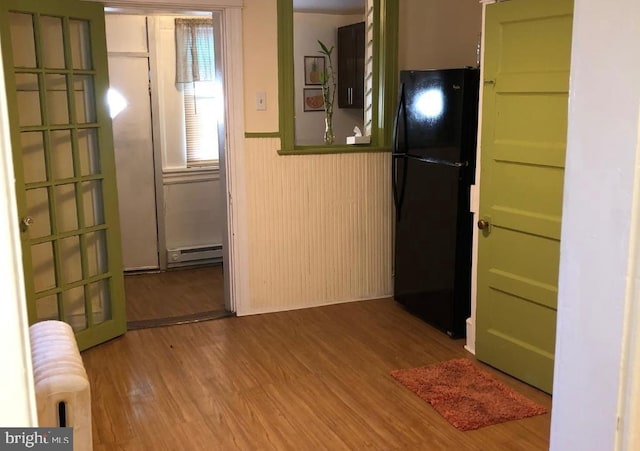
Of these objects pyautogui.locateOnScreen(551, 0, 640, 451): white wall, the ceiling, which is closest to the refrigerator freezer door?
the ceiling

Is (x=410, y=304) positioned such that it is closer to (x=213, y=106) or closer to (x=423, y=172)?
(x=423, y=172)

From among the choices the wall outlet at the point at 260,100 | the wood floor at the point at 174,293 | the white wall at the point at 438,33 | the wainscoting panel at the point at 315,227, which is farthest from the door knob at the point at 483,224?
the wood floor at the point at 174,293

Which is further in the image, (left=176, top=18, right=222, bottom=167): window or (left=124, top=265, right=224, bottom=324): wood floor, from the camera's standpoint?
(left=176, top=18, right=222, bottom=167): window

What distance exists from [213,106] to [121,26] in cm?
101

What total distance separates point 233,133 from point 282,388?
175 centimetres

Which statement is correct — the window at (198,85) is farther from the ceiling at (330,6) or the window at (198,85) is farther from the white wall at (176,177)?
the ceiling at (330,6)

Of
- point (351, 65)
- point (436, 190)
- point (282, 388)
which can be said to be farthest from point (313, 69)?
point (282, 388)

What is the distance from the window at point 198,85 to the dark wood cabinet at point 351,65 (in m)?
1.37

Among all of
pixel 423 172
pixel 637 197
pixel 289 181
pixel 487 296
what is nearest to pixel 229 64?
pixel 289 181

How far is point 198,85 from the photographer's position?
227 inches

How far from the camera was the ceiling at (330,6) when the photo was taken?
606 cm

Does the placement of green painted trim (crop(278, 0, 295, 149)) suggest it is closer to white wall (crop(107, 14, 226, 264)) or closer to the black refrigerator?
the black refrigerator

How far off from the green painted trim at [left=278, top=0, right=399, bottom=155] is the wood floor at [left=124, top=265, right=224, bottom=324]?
4.28ft

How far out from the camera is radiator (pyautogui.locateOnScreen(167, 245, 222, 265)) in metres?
5.83
